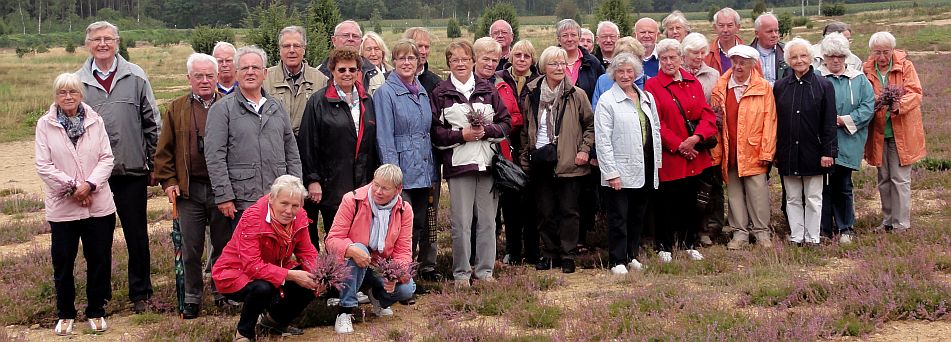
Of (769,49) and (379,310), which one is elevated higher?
(769,49)

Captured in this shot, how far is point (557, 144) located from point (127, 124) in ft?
11.9

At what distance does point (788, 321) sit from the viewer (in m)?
6.43

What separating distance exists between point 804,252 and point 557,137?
2571mm

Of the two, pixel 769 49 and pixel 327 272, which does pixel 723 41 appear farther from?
pixel 327 272

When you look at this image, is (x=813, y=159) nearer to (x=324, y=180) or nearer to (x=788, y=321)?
(x=788, y=321)

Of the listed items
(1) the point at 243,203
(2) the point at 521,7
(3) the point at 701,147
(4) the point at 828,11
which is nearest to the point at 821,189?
(3) the point at 701,147

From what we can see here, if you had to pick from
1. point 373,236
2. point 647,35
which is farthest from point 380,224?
point 647,35

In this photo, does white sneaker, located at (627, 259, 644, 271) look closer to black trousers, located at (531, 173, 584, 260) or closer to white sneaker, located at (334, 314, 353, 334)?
black trousers, located at (531, 173, 584, 260)

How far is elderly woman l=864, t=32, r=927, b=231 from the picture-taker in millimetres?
9297

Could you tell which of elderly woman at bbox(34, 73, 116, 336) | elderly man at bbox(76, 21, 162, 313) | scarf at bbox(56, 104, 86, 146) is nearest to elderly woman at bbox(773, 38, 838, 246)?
elderly man at bbox(76, 21, 162, 313)

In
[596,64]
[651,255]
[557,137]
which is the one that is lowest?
[651,255]

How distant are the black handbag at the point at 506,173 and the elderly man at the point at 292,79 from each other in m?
1.67

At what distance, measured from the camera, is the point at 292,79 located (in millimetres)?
8195

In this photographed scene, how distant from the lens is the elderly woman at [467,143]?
26.1ft
